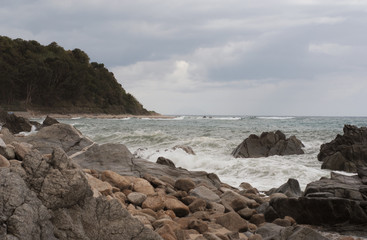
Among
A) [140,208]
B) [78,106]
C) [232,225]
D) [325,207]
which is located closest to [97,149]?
[140,208]

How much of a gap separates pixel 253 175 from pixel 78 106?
74.5 m

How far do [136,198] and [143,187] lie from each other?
0.66m

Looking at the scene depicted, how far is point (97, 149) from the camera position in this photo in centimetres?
894

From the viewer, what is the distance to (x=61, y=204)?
3697mm

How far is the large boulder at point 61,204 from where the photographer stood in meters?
3.29

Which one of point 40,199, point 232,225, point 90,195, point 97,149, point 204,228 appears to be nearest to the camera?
point 40,199

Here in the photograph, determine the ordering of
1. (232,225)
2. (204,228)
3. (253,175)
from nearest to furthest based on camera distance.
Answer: (204,228) → (232,225) → (253,175)

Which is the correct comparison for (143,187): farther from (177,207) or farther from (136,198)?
(177,207)

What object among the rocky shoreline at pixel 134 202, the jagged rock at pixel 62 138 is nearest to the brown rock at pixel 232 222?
the rocky shoreline at pixel 134 202

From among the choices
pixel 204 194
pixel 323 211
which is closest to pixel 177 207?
pixel 204 194

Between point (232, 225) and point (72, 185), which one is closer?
point (72, 185)

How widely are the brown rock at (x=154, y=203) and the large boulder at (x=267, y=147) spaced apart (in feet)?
35.5

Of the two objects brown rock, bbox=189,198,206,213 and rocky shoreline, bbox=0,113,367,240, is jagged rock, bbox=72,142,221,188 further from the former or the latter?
brown rock, bbox=189,198,206,213

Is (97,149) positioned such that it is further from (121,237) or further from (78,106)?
(78,106)
